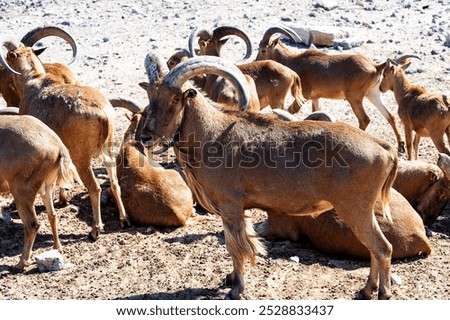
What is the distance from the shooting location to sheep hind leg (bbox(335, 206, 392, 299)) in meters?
8.44

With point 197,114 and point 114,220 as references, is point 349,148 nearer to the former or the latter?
point 197,114

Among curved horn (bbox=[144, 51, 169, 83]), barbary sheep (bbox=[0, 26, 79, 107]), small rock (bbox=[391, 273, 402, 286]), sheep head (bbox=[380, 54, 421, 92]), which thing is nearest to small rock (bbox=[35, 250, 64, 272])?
curved horn (bbox=[144, 51, 169, 83])

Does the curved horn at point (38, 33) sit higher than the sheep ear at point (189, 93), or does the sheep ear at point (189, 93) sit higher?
the sheep ear at point (189, 93)

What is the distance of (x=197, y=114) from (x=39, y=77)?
11.9ft

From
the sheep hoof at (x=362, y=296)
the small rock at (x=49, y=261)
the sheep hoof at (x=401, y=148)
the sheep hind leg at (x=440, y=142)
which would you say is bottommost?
the sheep hoof at (x=401, y=148)

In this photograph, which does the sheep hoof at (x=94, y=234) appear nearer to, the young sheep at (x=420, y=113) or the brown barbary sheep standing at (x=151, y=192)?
the brown barbary sheep standing at (x=151, y=192)

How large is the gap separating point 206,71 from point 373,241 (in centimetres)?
227

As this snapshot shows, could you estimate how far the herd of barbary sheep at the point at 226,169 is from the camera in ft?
27.9

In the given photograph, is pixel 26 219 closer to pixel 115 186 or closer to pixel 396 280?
pixel 115 186

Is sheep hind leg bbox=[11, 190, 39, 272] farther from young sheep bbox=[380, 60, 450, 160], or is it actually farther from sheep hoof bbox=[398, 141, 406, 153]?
sheep hoof bbox=[398, 141, 406, 153]

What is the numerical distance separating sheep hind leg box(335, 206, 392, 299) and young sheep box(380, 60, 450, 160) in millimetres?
4996

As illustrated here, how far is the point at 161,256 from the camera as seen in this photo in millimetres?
9938

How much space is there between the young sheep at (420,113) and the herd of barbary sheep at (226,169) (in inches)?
72.1

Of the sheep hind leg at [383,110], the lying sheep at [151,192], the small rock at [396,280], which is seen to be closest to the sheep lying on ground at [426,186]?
the small rock at [396,280]
